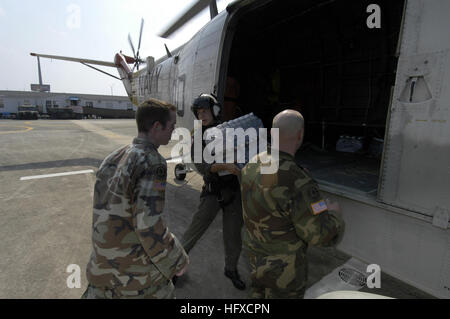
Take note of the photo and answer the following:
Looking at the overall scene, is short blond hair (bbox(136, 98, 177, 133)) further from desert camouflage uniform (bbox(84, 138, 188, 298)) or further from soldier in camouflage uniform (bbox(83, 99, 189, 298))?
desert camouflage uniform (bbox(84, 138, 188, 298))

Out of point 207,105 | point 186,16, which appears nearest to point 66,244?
point 207,105

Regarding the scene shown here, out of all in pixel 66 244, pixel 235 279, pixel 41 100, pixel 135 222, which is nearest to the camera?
pixel 135 222

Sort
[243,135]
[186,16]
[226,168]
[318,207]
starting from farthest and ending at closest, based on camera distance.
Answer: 1. [186,16]
2. [226,168]
3. [243,135]
4. [318,207]

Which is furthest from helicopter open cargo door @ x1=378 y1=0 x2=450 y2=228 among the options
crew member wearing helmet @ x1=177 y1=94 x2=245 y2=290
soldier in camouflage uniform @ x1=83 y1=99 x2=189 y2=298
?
soldier in camouflage uniform @ x1=83 y1=99 x2=189 y2=298

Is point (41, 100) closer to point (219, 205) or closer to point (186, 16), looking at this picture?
point (186, 16)

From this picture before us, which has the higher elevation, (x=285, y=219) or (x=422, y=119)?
(x=422, y=119)

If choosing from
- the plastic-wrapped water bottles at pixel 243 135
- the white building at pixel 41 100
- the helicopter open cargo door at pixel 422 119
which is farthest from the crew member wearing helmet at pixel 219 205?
the white building at pixel 41 100

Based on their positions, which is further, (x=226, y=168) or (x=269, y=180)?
(x=226, y=168)

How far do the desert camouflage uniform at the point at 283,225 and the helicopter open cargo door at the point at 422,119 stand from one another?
35.6 inches

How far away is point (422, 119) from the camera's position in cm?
194

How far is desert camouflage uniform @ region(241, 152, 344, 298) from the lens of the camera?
1523 millimetres

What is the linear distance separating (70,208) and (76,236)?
1254mm

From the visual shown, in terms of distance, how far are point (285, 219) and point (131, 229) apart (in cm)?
97

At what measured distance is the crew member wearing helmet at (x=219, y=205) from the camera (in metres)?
2.71
